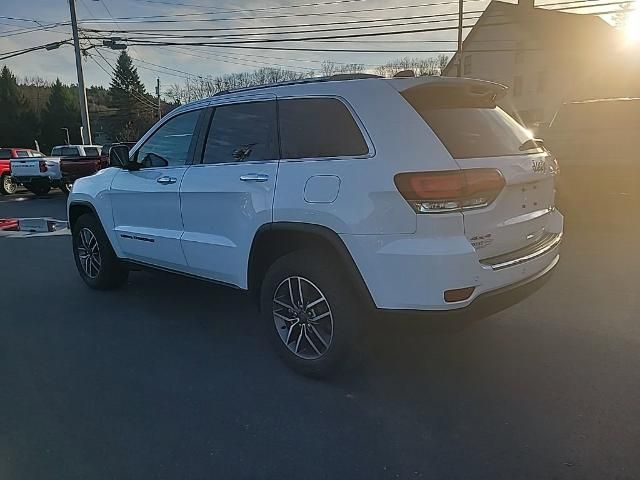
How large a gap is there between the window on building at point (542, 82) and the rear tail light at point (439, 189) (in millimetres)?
35804

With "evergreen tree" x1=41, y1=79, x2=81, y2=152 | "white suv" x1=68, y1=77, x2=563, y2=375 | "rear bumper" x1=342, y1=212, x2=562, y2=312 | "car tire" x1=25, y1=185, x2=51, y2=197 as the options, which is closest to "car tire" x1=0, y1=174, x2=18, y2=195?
"car tire" x1=25, y1=185, x2=51, y2=197

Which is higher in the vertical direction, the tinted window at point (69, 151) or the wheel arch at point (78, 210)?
the tinted window at point (69, 151)

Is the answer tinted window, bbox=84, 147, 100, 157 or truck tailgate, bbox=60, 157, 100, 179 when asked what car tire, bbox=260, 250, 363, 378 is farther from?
tinted window, bbox=84, 147, 100, 157

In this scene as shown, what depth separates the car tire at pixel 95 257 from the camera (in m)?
5.27

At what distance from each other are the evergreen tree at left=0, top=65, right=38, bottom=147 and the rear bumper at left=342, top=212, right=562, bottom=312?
178ft

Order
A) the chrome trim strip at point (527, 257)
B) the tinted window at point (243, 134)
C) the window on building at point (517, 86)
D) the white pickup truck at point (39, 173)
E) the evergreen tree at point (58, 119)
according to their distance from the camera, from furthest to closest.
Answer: the evergreen tree at point (58, 119), the window on building at point (517, 86), the white pickup truck at point (39, 173), the tinted window at point (243, 134), the chrome trim strip at point (527, 257)

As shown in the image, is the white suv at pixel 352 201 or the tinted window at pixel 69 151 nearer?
the white suv at pixel 352 201

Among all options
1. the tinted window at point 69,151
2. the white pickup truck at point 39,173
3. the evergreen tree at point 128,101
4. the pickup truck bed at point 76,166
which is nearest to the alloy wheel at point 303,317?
the pickup truck bed at point 76,166

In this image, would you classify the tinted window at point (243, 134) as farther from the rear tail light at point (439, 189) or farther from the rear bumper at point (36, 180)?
the rear bumper at point (36, 180)

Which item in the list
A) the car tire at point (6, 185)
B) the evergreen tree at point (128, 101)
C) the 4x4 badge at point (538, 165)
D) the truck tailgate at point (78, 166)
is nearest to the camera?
the 4x4 badge at point (538, 165)

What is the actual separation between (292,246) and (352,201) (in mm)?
690

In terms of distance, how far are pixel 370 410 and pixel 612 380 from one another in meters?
1.59

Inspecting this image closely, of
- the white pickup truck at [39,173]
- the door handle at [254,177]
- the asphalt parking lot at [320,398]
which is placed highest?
the door handle at [254,177]

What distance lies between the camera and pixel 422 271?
9.01 feet
